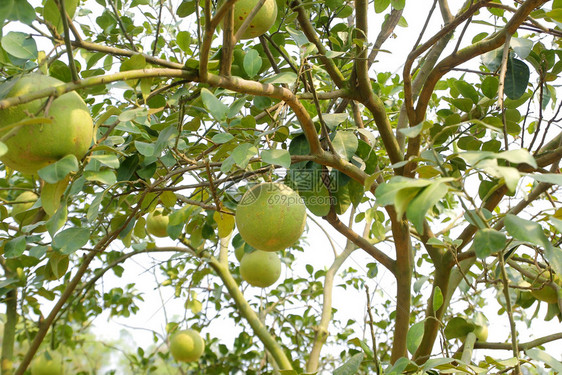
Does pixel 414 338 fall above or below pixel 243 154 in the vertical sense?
below

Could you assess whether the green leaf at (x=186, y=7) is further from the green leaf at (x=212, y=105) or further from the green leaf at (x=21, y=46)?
the green leaf at (x=21, y=46)

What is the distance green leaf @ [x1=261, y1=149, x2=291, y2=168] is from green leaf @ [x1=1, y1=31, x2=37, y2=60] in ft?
1.81

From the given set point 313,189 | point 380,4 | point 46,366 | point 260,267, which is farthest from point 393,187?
point 46,366

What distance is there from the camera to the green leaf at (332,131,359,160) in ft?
4.93

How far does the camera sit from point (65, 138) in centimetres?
100

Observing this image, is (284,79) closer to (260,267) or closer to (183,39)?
(183,39)

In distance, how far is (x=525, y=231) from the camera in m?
0.84

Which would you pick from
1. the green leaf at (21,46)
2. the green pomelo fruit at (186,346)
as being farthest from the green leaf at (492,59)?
the green pomelo fruit at (186,346)

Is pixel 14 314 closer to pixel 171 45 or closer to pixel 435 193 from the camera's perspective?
pixel 171 45

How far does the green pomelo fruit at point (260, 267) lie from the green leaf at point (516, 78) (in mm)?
1426

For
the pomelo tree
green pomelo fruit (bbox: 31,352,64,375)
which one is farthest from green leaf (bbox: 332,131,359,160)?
green pomelo fruit (bbox: 31,352,64,375)

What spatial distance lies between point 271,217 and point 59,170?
0.66 m

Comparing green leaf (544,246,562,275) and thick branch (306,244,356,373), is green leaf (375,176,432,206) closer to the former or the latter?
green leaf (544,246,562,275)

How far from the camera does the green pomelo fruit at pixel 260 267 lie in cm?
261
